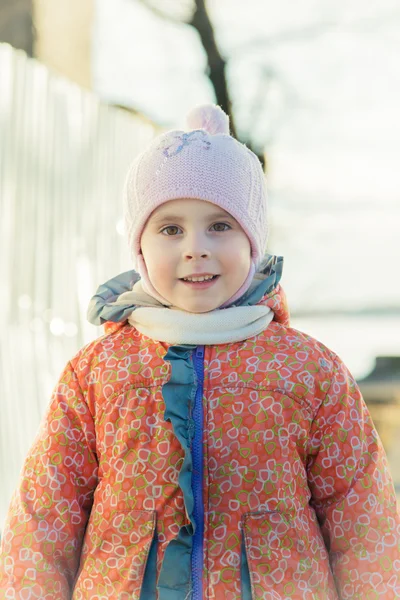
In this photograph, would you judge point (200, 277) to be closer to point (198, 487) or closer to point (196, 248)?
point (196, 248)

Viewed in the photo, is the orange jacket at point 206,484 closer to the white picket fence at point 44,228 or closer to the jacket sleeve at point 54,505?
the jacket sleeve at point 54,505

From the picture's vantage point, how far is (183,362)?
1365 millimetres

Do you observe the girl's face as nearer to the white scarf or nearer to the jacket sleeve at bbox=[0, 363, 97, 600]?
the white scarf

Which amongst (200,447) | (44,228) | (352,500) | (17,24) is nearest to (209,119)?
(200,447)

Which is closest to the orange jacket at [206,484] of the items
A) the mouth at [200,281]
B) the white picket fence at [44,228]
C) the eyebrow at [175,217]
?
the mouth at [200,281]

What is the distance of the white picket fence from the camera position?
97.9 inches

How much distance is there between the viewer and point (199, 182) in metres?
1.40

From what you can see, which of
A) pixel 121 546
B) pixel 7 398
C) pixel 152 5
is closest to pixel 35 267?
pixel 7 398

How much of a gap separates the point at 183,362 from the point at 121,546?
32cm

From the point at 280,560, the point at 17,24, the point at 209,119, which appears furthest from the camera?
the point at 17,24

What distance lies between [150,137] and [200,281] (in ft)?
7.05

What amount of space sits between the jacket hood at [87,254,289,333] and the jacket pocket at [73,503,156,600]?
0.34 metres

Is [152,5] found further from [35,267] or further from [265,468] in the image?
[265,468]

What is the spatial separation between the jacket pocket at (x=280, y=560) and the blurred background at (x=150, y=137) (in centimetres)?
134
